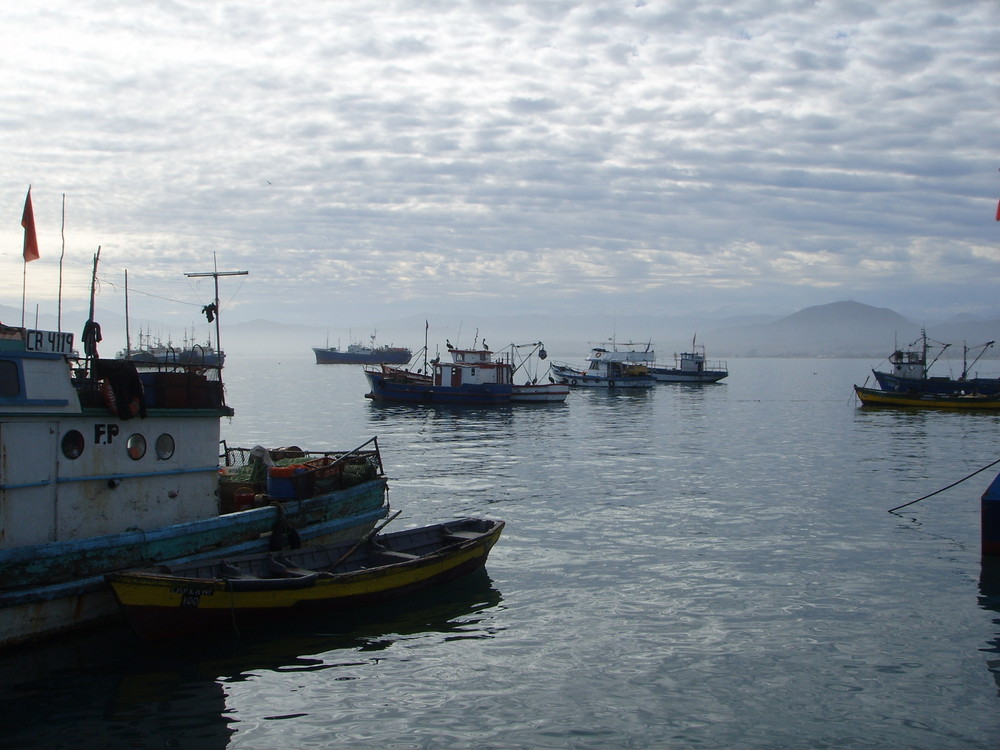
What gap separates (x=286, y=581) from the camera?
14.1 meters

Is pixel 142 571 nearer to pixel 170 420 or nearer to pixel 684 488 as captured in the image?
pixel 170 420

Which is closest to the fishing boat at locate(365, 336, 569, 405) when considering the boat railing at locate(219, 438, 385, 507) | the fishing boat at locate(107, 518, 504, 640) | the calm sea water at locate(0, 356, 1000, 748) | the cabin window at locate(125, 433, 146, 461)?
the calm sea water at locate(0, 356, 1000, 748)

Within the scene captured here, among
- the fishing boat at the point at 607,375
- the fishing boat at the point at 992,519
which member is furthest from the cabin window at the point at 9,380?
the fishing boat at the point at 607,375

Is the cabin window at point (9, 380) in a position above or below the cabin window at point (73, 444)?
above

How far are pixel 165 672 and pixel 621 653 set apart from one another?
285 inches

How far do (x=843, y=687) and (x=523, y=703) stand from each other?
4828 millimetres

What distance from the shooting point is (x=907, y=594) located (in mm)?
16953

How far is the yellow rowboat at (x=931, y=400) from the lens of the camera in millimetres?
66250

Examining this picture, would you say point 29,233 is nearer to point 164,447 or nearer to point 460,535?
point 164,447

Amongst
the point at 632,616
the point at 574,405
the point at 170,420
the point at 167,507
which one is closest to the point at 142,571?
the point at 167,507

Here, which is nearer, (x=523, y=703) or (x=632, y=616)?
(x=523, y=703)

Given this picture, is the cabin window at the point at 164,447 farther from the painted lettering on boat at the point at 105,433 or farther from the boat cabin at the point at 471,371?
the boat cabin at the point at 471,371

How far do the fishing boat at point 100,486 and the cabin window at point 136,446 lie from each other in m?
0.03

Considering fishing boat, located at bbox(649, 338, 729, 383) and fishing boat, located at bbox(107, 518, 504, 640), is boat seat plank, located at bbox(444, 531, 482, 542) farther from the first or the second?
fishing boat, located at bbox(649, 338, 729, 383)
